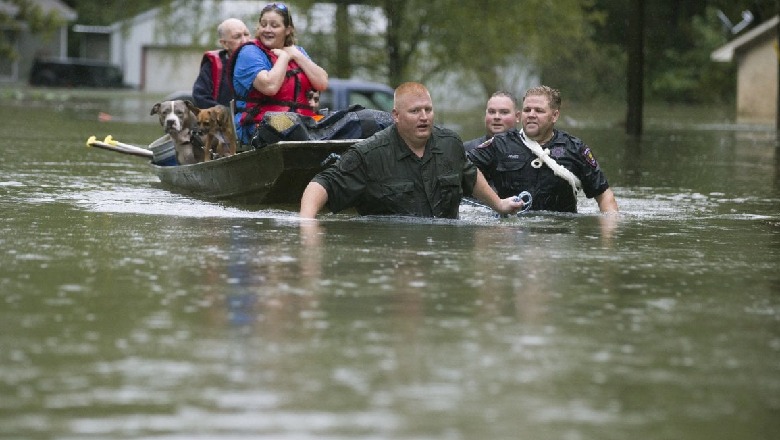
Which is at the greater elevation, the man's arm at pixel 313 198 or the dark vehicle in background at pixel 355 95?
the dark vehicle in background at pixel 355 95

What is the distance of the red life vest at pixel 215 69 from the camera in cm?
1449

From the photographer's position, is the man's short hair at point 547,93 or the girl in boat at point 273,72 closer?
the man's short hair at point 547,93

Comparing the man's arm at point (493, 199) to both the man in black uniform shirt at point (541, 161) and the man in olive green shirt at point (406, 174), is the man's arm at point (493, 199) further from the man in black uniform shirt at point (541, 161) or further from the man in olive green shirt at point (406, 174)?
the man in black uniform shirt at point (541, 161)

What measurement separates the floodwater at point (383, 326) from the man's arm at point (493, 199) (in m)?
0.20

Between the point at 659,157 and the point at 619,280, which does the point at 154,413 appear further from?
the point at 659,157

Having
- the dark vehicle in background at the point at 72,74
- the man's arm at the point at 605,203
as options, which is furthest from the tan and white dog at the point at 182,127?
the dark vehicle in background at the point at 72,74

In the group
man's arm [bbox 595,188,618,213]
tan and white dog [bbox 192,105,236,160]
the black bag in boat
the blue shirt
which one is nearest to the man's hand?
Answer: man's arm [bbox 595,188,618,213]

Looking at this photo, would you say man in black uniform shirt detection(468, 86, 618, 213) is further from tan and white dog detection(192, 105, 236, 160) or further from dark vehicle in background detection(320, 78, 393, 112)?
dark vehicle in background detection(320, 78, 393, 112)

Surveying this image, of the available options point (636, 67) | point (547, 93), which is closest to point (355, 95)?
point (636, 67)

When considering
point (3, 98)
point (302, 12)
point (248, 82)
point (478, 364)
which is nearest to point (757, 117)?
point (302, 12)

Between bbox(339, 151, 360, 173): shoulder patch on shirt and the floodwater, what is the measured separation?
426 mm

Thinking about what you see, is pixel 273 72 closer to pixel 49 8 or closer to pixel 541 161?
pixel 541 161

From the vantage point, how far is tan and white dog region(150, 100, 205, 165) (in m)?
14.7

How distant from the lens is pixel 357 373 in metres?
5.99
